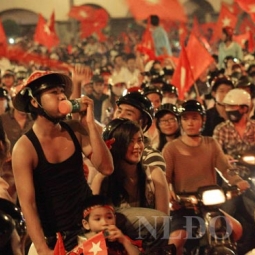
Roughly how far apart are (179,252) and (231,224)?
494 millimetres

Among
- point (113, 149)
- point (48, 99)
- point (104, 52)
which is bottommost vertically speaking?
point (104, 52)

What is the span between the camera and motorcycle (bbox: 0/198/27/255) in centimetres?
280

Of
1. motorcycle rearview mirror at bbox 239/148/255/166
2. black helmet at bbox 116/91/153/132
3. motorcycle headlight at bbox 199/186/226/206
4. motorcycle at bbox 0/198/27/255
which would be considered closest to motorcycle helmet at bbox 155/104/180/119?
motorcycle rearview mirror at bbox 239/148/255/166

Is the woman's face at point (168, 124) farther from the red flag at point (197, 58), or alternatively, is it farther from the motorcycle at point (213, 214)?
the red flag at point (197, 58)

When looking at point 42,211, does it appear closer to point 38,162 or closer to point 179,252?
point 38,162

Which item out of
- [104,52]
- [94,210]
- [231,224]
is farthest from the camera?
[104,52]

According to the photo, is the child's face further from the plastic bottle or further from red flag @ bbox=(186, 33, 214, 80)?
red flag @ bbox=(186, 33, 214, 80)

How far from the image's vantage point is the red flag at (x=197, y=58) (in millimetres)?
11531

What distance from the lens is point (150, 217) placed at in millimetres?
4496

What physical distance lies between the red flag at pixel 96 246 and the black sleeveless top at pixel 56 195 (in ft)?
1.11

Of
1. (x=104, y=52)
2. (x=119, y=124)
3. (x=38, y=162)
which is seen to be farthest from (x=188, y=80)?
(x=104, y=52)

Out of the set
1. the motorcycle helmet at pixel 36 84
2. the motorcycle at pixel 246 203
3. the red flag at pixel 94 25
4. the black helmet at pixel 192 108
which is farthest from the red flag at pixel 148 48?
the motorcycle helmet at pixel 36 84

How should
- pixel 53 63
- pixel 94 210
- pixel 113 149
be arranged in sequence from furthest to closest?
pixel 53 63 → pixel 113 149 → pixel 94 210

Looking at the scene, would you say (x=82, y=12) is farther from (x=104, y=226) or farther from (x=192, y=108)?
(x=104, y=226)
